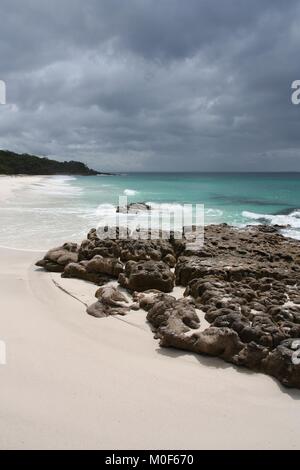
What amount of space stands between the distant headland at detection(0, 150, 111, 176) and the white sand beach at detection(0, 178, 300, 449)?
75.2m

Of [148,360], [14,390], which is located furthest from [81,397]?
[148,360]

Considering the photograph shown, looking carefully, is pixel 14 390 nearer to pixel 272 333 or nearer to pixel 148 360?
pixel 148 360

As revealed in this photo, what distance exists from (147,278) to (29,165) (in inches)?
3503

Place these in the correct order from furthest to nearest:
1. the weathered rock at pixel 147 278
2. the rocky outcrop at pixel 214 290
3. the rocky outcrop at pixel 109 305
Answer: the weathered rock at pixel 147 278 < the rocky outcrop at pixel 109 305 < the rocky outcrop at pixel 214 290

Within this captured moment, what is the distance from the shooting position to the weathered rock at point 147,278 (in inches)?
255

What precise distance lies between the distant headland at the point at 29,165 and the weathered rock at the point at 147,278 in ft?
241

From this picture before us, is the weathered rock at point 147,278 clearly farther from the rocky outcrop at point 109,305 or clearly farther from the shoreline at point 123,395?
the shoreline at point 123,395

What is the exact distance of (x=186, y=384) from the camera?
3914mm

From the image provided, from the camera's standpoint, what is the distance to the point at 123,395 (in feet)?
12.2

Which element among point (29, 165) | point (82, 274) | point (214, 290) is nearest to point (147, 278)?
point (214, 290)

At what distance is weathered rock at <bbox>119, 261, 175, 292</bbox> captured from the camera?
21.2 ft

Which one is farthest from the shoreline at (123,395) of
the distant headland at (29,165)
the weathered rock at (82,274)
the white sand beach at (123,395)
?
the distant headland at (29,165)
